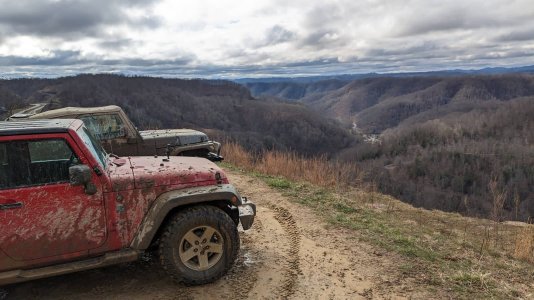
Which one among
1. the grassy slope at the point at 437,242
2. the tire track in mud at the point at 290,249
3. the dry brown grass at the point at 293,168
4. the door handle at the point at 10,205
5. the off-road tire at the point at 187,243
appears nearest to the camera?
the door handle at the point at 10,205

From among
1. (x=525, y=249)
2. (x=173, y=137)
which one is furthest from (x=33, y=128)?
(x=525, y=249)

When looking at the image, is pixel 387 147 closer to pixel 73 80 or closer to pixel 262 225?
pixel 73 80

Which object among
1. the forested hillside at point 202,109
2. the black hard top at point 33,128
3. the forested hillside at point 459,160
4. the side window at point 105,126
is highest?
the black hard top at point 33,128

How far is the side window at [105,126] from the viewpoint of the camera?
772cm

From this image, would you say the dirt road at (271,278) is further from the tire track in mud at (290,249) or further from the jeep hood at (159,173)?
the jeep hood at (159,173)

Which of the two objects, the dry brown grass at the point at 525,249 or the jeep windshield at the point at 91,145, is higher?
the jeep windshield at the point at 91,145

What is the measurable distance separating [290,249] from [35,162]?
3375 mm

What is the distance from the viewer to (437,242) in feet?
20.7

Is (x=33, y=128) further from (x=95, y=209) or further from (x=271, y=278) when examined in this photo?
(x=271, y=278)

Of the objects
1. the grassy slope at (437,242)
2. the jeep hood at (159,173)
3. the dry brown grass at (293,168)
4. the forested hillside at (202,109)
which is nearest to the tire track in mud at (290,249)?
the grassy slope at (437,242)

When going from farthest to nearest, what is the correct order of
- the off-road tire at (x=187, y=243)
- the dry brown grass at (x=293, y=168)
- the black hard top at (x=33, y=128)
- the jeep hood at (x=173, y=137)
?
the dry brown grass at (x=293, y=168) < the jeep hood at (x=173, y=137) < the off-road tire at (x=187, y=243) < the black hard top at (x=33, y=128)

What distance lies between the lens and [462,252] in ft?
19.5

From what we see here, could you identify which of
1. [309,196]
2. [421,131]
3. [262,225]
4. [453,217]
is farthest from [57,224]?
[421,131]

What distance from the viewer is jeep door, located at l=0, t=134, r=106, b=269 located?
3.85 metres
